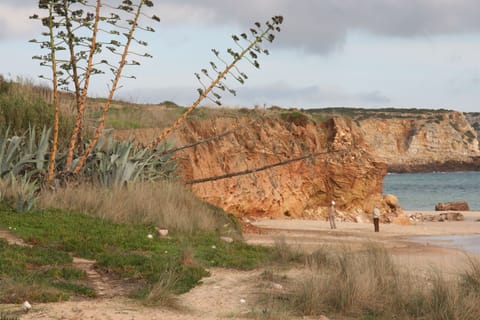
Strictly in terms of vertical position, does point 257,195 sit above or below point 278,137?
below

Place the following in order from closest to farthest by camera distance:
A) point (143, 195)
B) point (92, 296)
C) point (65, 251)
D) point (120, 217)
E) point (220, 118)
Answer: point (92, 296) → point (65, 251) → point (120, 217) → point (143, 195) → point (220, 118)

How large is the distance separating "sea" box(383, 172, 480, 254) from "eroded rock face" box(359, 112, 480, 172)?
2106 mm

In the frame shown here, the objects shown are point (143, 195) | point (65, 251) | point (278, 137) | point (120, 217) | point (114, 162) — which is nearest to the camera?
point (65, 251)

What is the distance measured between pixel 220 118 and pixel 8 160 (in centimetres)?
1355

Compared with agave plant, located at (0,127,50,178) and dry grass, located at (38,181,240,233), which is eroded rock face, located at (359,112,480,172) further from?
agave plant, located at (0,127,50,178)

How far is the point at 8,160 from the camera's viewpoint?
658 inches

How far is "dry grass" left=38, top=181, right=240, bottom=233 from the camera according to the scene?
15.8 m

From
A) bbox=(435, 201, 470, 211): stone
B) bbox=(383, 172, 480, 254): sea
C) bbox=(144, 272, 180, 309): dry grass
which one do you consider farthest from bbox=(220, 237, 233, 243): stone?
bbox=(383, 172, 480, 254): sea

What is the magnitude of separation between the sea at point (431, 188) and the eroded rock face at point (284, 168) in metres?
26.7

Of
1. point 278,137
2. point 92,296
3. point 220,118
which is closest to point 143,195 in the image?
point 92,296

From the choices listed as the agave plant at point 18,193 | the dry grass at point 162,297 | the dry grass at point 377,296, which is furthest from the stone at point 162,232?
the dry grass at point 162,297

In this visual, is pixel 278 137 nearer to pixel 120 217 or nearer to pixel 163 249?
pixel 120 217

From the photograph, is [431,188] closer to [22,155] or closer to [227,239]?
[22,155]

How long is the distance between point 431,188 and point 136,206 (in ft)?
241
